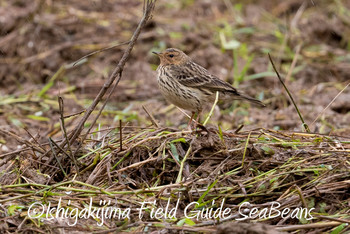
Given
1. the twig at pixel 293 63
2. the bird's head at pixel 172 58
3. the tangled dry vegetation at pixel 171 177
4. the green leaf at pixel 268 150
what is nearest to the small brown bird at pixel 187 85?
the bird's head at pixel 172 58

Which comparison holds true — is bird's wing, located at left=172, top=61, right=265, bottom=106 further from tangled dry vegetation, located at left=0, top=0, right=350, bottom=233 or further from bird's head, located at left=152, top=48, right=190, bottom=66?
tangled dry vegetation, located at left=0, top=0, right=350, bottom=233

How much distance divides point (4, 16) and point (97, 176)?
671 centimetres

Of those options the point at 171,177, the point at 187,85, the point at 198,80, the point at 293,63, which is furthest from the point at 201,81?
the point at 293,63

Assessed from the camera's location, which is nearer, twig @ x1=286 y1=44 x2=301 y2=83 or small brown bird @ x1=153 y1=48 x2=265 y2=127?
small brown bird @ x1=153 y1=48 x2=265 y2=127

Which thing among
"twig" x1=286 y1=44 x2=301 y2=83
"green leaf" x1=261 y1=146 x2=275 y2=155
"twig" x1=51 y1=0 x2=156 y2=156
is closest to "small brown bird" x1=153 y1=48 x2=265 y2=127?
"twig" x1=51 y1=0 x2=156 y2=156

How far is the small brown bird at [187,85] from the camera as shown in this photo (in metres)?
6.52

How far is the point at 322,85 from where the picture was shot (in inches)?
367

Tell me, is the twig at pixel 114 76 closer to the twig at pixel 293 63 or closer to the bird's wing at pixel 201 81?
the bird's wing at pixel 201 81

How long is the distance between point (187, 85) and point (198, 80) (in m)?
0.20

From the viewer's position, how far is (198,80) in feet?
22.2

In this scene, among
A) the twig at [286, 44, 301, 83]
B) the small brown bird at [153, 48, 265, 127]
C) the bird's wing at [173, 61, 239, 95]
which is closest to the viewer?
the small brown bird at [153, 48, 265, 127]

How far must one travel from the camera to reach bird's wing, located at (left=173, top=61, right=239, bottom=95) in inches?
263

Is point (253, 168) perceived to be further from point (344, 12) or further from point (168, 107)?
point (344, 12)

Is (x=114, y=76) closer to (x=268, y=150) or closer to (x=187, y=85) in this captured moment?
(x=268, y=150)
